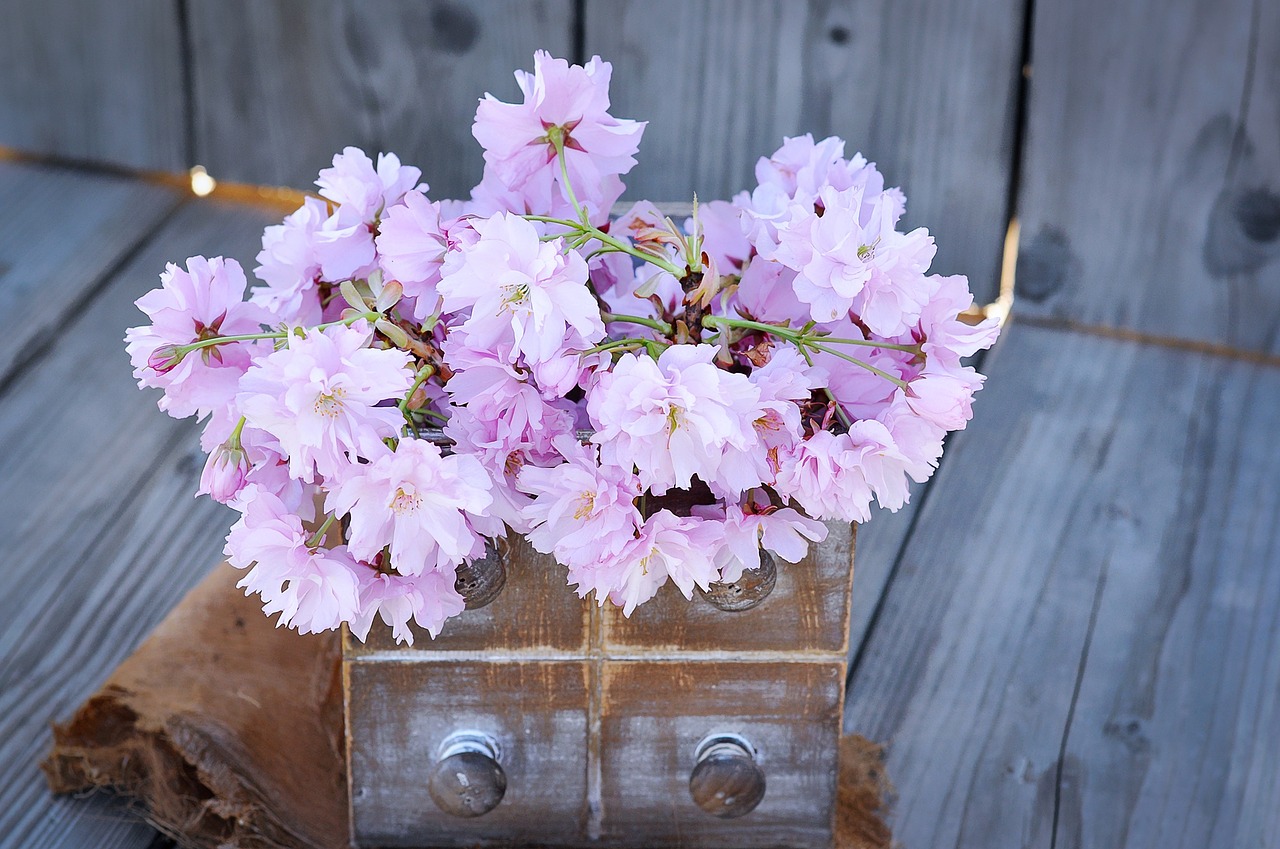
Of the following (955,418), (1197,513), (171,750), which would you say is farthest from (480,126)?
(1197,513)

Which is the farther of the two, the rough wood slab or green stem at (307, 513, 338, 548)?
the rough wood slab

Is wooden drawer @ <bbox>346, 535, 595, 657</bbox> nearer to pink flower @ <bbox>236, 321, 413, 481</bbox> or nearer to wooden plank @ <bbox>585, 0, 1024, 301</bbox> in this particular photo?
pink flower @ <bbox>236, 321, 413, 481</bbox>

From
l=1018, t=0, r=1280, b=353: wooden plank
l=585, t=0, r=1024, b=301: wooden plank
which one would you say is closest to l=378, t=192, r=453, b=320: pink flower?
l=585, t=0, r=1024, b=301: wooden plank

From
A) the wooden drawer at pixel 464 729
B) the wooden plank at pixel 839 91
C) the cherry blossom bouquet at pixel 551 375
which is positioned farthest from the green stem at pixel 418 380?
the wooden plank at pixel 839 91

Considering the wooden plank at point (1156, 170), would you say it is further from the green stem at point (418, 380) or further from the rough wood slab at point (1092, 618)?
the green stem at point (418, 380)

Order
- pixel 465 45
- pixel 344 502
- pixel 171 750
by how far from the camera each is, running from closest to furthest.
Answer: pixel 344 502
pixel 171 750
pixel 465 45

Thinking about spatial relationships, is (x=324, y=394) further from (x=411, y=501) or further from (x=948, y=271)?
(x=948, y=271)

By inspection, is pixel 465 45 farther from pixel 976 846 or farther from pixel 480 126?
pixel 976 846
